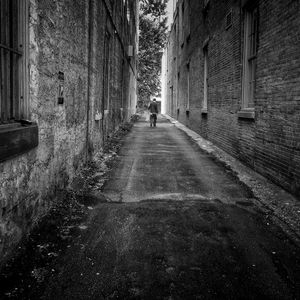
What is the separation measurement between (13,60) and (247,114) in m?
5.56

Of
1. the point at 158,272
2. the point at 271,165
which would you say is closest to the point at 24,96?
the point at 158,272

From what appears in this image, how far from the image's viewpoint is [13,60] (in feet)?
12.0

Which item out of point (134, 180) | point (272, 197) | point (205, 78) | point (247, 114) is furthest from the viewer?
point (205, 78)

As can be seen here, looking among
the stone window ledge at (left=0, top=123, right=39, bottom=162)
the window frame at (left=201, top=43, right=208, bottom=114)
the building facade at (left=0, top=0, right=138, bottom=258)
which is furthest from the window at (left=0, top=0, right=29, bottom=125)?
the window frame at (left=201, top=43, right=208, bottom=114)

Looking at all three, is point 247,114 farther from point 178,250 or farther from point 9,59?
point 9,59

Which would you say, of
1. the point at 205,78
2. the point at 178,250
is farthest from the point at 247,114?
the point at 205,78

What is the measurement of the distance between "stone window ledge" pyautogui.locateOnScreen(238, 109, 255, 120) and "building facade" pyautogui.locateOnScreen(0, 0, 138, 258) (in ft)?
11.5

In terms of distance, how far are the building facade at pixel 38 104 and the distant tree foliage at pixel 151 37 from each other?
30306mm

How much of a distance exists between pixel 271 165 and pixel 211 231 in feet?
9.21

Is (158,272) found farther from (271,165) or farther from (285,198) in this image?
(271,165)

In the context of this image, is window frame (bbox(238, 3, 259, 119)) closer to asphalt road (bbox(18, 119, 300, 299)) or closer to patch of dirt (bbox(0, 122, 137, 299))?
asphalt road (bbox(18, 119, 300, 299))

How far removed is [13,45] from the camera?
3652mm

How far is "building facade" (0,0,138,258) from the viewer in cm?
346

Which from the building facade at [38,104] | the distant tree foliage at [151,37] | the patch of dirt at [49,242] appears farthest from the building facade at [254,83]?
the distant tree foliage at [151,37]
